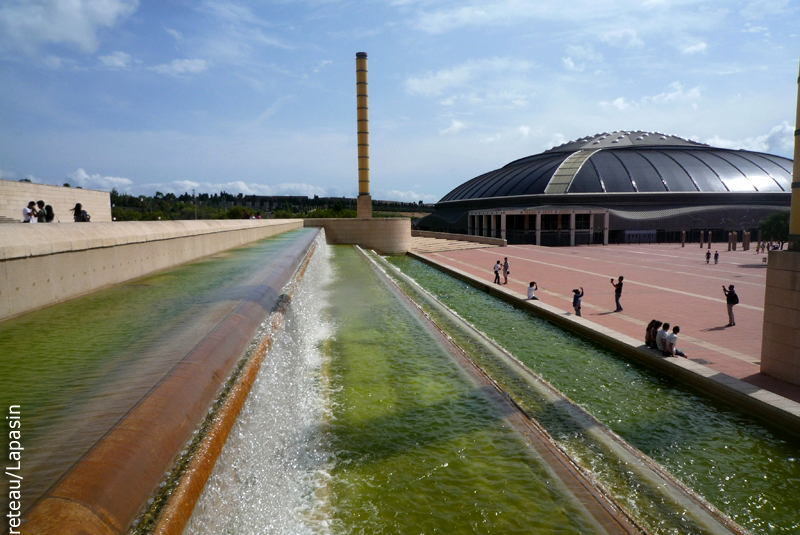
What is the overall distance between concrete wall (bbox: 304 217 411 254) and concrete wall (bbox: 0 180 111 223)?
18.5m

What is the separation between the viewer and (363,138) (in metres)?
45.2

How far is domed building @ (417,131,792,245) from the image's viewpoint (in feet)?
157

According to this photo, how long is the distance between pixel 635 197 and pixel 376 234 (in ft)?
96.2

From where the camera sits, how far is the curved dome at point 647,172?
51.1 meters

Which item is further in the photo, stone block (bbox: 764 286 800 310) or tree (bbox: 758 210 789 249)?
tree (bbox: 758 210 789 249)

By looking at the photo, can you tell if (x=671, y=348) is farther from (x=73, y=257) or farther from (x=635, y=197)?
(x=635, y=197)

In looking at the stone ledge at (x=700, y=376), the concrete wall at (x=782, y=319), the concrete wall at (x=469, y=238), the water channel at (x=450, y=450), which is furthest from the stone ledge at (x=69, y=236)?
the concrete wall at (x=469, y=238)

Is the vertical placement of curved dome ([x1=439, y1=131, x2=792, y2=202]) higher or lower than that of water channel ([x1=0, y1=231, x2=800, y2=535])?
higher

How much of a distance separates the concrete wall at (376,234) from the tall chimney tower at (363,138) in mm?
5783

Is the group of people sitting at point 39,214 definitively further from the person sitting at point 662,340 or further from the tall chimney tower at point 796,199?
the tall chimney tower at point 796,199

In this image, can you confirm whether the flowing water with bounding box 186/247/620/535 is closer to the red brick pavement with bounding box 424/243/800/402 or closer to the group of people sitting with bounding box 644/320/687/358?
the group of people sitting with bounding box 644/320/687/358

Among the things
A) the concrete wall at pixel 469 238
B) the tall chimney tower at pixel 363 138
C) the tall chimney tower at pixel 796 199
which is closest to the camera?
the tall chimney tower at pixel 796 199

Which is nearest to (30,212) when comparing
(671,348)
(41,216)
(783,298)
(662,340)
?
(41,216)

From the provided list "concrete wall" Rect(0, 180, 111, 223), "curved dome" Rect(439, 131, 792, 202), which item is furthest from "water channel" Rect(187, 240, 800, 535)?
"curved dome" Rect(439, 131, 792, 202)
